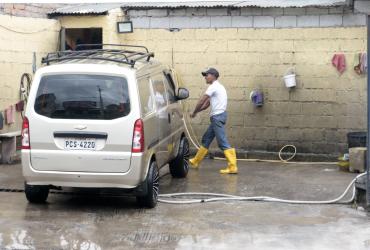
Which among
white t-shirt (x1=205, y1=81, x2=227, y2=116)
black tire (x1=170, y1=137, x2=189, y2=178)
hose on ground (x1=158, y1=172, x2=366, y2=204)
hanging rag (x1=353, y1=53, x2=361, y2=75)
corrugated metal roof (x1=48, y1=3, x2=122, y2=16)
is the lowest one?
hose on ground (x1=158, y1=172, x2=366, y2=204)

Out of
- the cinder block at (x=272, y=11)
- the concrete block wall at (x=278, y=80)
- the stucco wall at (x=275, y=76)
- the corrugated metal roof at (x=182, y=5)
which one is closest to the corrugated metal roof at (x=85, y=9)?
the corrugated metal roof at (x=182, y=5)

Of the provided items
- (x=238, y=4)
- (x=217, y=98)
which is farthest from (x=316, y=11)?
(x=217, y=98)

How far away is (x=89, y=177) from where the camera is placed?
26.1 feet

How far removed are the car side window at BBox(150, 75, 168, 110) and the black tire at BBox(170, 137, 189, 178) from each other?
1.10 m

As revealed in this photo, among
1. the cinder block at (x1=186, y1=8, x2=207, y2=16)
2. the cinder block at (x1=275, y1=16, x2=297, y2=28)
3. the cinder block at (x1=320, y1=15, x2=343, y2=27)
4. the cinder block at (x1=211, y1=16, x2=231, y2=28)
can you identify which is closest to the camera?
the cinder block at (x1=320, y1=15, x2=343, y2=27)

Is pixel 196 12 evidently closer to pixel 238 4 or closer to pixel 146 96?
pixel 238 4

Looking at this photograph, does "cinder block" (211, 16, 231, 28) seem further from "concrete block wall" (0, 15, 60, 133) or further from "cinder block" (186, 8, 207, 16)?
"concrete block wall" (0, 15, 60, 133)

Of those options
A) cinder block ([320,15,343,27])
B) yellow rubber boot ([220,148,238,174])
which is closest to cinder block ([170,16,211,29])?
cinder block ([320,15,343,27])

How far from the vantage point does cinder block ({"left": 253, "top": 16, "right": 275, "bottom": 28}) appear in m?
12.5


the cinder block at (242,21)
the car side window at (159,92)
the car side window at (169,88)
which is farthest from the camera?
the cinder block at (242,21)

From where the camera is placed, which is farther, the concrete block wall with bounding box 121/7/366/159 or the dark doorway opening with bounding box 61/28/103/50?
the dark doorway opening with bounding box 61/28/103/50

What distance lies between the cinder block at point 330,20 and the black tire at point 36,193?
623 cm

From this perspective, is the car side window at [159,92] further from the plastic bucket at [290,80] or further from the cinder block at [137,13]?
the cinder block at [137,13]

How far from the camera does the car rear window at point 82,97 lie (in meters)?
8.05
